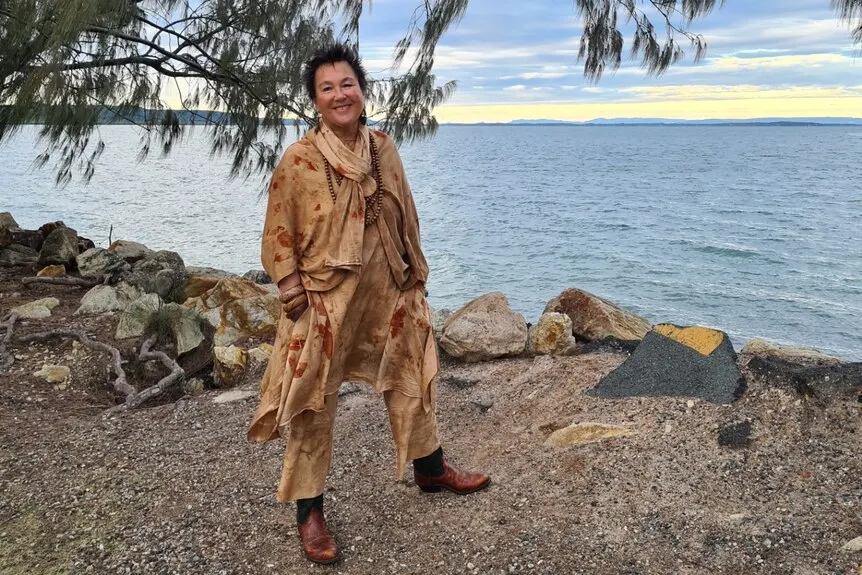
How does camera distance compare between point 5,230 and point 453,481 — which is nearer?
point 453,481

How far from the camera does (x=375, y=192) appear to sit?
2.68m

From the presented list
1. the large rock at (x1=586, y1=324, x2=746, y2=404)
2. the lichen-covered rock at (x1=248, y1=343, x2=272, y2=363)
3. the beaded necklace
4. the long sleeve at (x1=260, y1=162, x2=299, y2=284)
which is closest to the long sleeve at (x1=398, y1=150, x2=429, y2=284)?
the beaded necklace

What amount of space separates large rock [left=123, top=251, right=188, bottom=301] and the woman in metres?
4.43

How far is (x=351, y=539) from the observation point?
9.71 ft

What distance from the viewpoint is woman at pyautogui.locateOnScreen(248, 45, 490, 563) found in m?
2.62

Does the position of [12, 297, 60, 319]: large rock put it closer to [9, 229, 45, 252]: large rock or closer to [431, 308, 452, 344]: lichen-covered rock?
[9, 229, 45, 252]: large rock

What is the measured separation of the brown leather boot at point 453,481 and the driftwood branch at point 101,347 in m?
2.23

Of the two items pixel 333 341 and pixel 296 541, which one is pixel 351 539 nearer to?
pixel 296 541

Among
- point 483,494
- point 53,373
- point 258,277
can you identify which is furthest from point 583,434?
point 258,277

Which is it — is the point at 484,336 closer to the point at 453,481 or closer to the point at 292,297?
the point at 453,481

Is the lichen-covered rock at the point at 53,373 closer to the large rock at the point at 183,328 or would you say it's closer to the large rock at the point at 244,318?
the large rock at the point at 183,328

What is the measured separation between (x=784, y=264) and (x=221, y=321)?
13.4 meters

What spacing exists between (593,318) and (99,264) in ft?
15.8

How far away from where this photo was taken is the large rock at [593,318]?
18.1 ft
